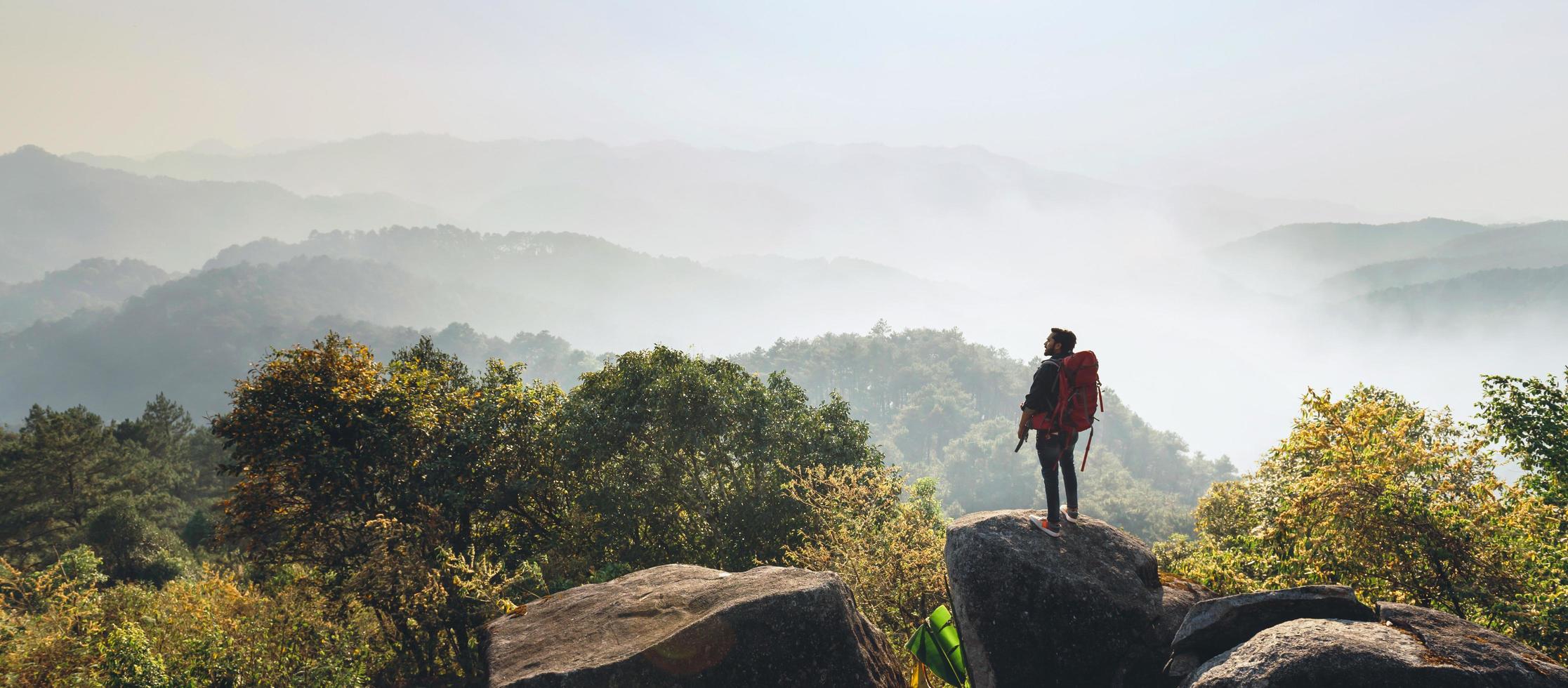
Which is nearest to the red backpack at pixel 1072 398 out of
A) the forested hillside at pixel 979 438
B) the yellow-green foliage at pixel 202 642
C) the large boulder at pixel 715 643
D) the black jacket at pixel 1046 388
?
the black jacket at pixel 1046 388

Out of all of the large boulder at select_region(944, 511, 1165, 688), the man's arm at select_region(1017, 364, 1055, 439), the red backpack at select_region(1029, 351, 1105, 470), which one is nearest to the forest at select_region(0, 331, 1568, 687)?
the large boulder at select_region(944, 511, 1165, 688)

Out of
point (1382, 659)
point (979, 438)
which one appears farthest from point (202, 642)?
point (979, 438)

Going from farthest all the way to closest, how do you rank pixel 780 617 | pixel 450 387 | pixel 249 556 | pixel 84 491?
pixel 84 491 → pixel 450 387 → pixel 249 556 → pixel 780 617

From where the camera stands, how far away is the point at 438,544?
63.3 feet

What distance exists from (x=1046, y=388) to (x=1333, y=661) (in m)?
4.87

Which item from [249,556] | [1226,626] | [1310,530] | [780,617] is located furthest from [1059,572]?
[249,556]

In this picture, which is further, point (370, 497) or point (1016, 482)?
point (1016, 482)

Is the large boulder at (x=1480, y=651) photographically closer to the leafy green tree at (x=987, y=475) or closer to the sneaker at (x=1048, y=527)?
the sneaker at (x=1048, y=527)

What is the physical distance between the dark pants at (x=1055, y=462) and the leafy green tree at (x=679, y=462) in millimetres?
12181

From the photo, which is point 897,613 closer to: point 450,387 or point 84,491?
point 450,387

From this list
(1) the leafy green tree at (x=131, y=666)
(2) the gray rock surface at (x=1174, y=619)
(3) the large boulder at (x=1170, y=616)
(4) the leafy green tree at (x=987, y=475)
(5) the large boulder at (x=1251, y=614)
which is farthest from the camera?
(4) the leafy green tree at (x=987, y=475)

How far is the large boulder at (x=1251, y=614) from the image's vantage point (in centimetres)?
955

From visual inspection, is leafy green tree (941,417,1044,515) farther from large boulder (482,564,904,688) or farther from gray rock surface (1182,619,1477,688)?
gray rock surface (1182,619,1477,688)

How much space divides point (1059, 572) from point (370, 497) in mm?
17686
